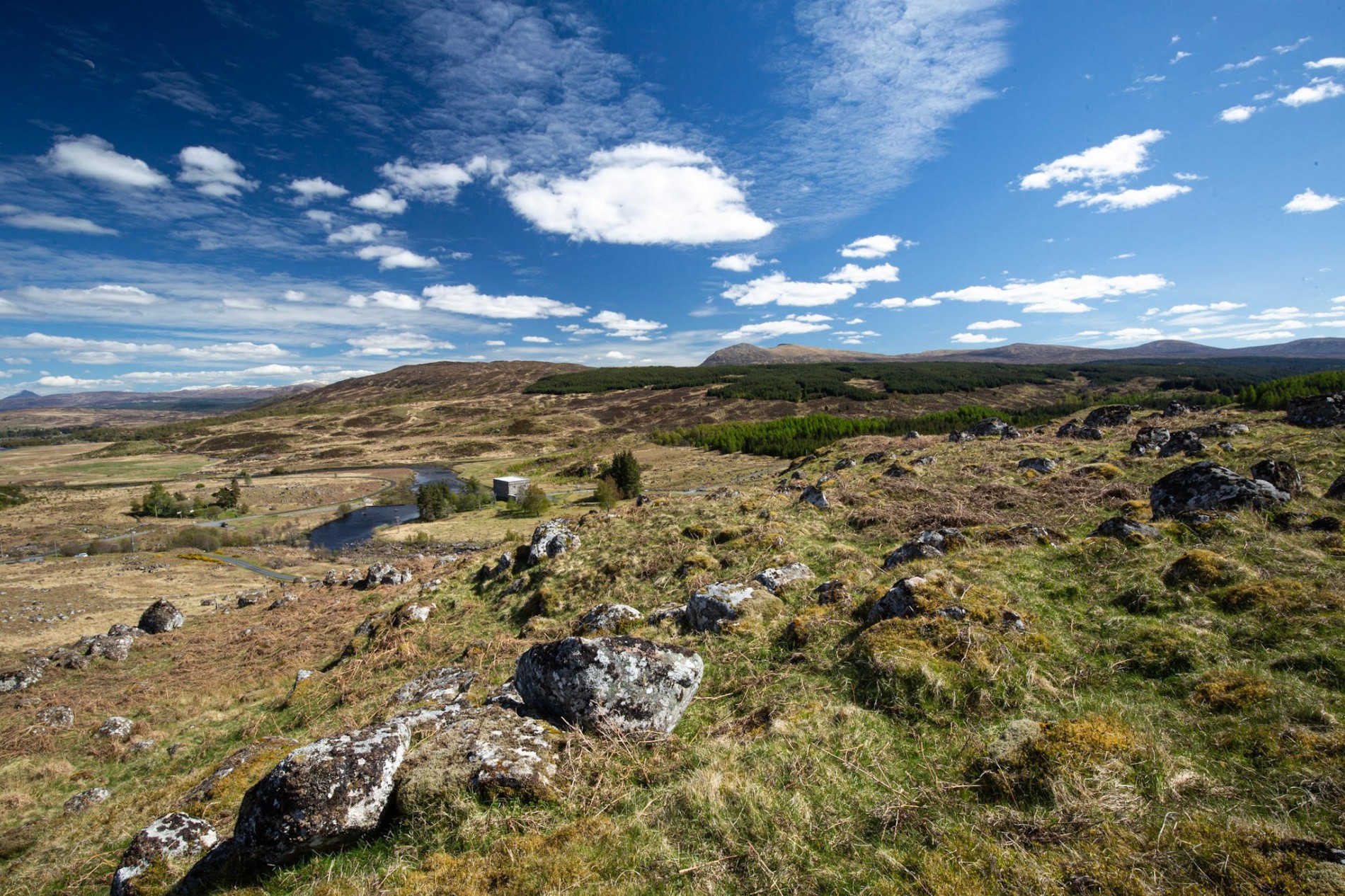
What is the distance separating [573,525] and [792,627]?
608 inches

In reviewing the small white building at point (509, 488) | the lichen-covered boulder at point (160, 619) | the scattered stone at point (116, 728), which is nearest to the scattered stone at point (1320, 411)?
the scattered stone at point (116, 728)

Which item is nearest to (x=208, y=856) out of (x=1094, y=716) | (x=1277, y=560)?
(x=1094, y=716)

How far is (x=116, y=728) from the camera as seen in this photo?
50.5ft

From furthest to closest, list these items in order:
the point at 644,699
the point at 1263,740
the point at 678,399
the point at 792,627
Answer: the point at 678,399 → the point at 792,627 → the point at 644,699 → the point at 1263,740

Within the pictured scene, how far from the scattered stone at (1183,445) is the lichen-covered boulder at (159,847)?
1118 inches

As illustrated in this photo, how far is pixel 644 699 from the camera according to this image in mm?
7668

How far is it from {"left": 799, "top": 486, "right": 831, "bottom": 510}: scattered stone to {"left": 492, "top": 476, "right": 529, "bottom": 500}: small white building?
57.7m

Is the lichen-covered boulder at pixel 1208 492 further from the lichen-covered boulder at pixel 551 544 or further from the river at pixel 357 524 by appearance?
the river at pixel 357 524

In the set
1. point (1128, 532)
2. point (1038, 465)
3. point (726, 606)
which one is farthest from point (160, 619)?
point (1038, 465)

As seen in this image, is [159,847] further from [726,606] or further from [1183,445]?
[1183,445]

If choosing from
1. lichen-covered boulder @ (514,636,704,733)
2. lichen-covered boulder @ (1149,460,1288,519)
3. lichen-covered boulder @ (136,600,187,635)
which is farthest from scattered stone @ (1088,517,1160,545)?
lichen-covered boulder @ (136,600,187,635)

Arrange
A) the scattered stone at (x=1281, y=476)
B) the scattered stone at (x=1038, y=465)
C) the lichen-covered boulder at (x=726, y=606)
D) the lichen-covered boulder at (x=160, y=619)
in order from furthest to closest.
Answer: the lichen-covered boulder at (x=160, y=619) → the scattered stone at (x=1038, y=465) → the scattered stone at (x=1281, y=476) → the lichen-covered boulder at (x=726, y=606)

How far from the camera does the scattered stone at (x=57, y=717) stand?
634 inches

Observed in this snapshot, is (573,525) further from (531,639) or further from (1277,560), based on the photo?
(1277,560)
